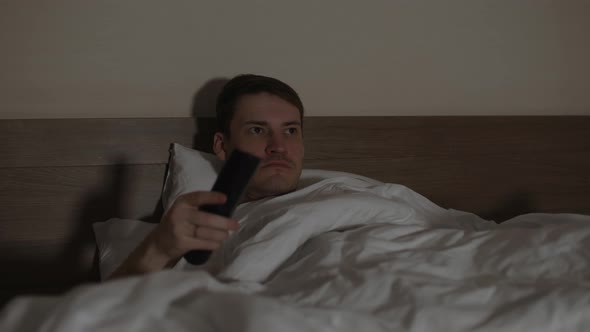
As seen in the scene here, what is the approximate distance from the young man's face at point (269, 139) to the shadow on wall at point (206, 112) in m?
0.12

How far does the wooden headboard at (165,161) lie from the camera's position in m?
1.19

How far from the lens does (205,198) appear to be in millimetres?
714

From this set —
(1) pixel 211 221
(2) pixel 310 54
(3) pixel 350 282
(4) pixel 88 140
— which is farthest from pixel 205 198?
(2) pixel 310 54

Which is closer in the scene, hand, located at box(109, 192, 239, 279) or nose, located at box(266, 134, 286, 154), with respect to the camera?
hand, located at box(109, 192, 239, 279)

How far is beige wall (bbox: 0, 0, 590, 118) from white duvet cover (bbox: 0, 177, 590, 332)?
46cm

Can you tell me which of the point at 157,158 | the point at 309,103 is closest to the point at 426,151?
the point at 309,103

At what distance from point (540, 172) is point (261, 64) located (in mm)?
935

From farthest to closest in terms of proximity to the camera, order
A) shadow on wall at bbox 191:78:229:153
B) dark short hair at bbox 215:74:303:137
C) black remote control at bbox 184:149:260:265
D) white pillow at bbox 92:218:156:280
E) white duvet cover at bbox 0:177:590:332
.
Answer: shadow on wall at bbox 191:78:229:153 → dark short hair at bbox 215:74:303:137 → white pillow at bbox 92:218:156:280 → black remote control at bbox 184:149:260:265 → white duvet cover at bbox 0:177:590:332

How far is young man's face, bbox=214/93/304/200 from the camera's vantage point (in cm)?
113

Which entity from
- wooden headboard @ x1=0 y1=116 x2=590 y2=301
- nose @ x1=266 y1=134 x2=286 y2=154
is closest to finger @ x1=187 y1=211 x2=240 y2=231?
nose @ x1=266 y1=134 x2=286 y2=154

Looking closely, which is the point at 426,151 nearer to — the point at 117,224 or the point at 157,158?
the point at 157,158

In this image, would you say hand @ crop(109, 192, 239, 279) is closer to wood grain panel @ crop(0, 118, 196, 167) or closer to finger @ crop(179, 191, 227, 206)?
finger @ crop(179, 191, 227, 206)

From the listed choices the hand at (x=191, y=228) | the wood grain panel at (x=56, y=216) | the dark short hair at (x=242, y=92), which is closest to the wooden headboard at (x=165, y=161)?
the wood grain panel at (x=56, y=216)

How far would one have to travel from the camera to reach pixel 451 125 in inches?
58.3
